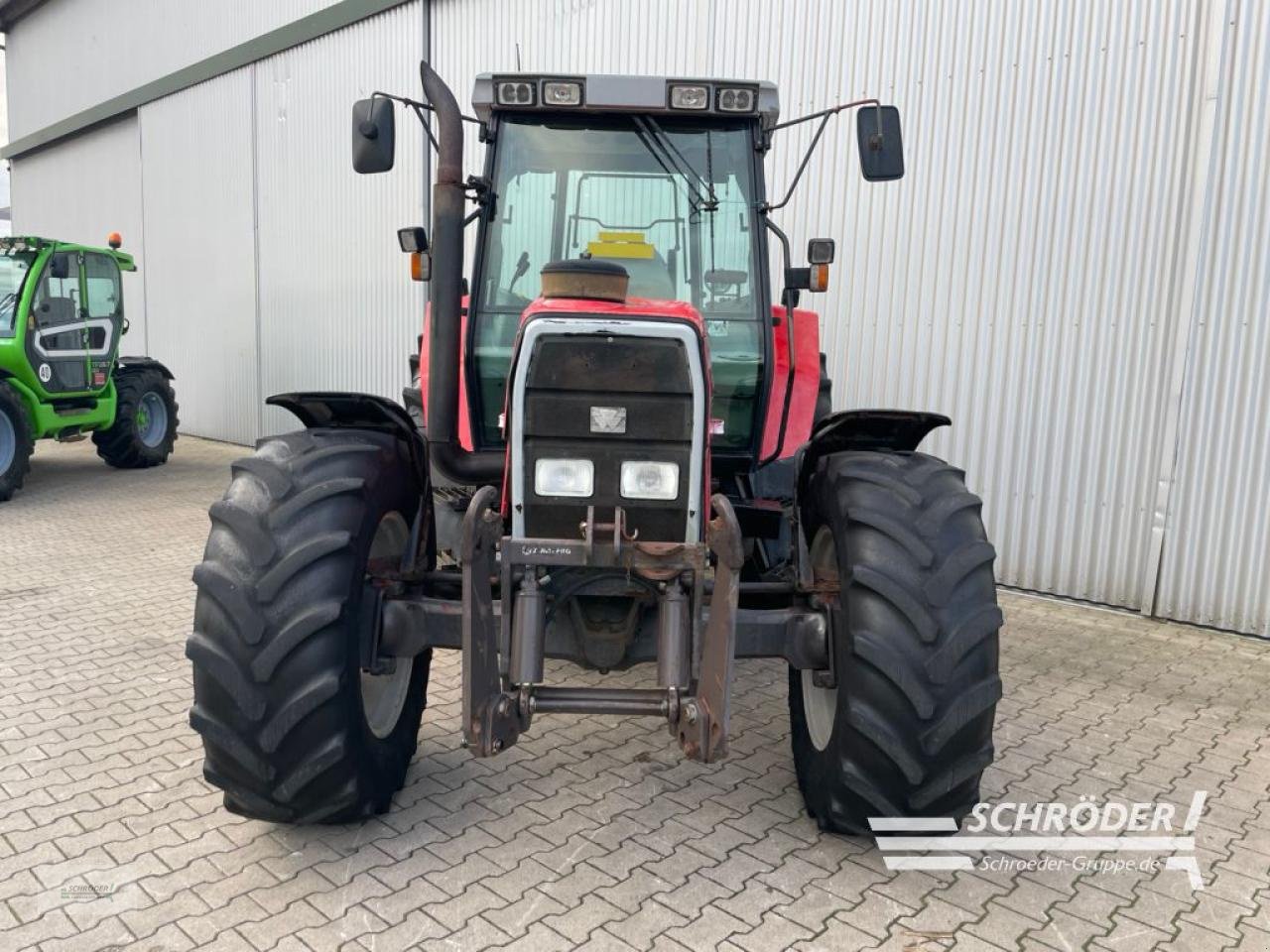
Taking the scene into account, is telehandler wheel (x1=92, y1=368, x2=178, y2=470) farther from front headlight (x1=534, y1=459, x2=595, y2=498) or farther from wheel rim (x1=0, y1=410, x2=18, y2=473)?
front headlight (x1=534, y1=459, x2=595, y2=498)

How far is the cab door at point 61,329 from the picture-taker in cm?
975

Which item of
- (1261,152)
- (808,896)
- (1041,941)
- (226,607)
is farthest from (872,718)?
(1261,152)

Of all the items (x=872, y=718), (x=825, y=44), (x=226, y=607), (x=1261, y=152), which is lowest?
(x=872, y=718)

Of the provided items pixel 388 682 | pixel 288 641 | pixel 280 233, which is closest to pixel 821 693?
pixel 388 682

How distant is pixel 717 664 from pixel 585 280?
1.28 m

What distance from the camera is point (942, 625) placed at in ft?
9.36

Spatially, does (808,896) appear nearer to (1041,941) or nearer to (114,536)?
(1041,941)

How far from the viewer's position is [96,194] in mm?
17281

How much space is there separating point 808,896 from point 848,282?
510 centimetres

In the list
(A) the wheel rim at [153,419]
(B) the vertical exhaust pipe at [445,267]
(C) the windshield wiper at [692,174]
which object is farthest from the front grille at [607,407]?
(A) the wheel rim at [153,419]

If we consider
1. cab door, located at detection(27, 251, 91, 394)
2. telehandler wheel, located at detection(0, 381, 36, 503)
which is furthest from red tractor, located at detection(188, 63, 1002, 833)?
cab door, located at detection(27, 251, 91, 394)

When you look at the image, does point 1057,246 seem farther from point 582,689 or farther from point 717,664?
point 582,689

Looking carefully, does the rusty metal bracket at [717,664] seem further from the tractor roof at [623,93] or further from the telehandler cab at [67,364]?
the telehandler cab at [67,364]

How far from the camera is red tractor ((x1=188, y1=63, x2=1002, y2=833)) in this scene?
2811 millimetres
